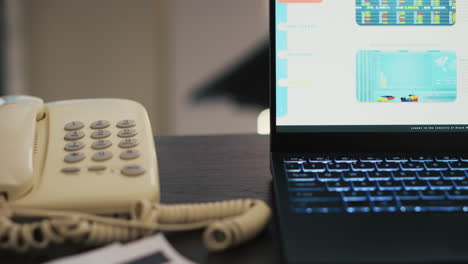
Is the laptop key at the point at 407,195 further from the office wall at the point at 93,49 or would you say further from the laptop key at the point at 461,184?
the office wall at the point at 93,49

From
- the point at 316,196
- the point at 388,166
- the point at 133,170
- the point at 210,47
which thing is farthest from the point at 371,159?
the point at 210,47

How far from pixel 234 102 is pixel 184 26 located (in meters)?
0.41

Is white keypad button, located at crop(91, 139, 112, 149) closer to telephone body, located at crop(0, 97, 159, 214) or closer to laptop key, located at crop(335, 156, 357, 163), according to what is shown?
telephone body, located at crop(0, 97, 159, 214)

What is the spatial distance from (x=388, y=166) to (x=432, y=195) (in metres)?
0.08

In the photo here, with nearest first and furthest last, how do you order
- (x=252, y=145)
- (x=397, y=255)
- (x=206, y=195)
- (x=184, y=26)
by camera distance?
1. (x=397, y=255)
2. (x=206, y=195)
3. (x=252, y=145)
4. (x=184, y=26)

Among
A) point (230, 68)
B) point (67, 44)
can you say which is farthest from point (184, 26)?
point (67, 44)

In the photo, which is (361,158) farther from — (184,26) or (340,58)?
(184,26)

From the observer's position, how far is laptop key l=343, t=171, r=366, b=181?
0.50 meters

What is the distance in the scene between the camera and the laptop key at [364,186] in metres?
0.47

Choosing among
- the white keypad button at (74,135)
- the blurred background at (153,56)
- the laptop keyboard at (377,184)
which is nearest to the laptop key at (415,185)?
the laptop keyboard at (377,184)

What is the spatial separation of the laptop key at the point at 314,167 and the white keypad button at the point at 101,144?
201 mm

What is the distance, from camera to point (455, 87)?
595 mm

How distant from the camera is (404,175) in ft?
1.68

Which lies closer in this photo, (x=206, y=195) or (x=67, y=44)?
(x=206, y=195)
